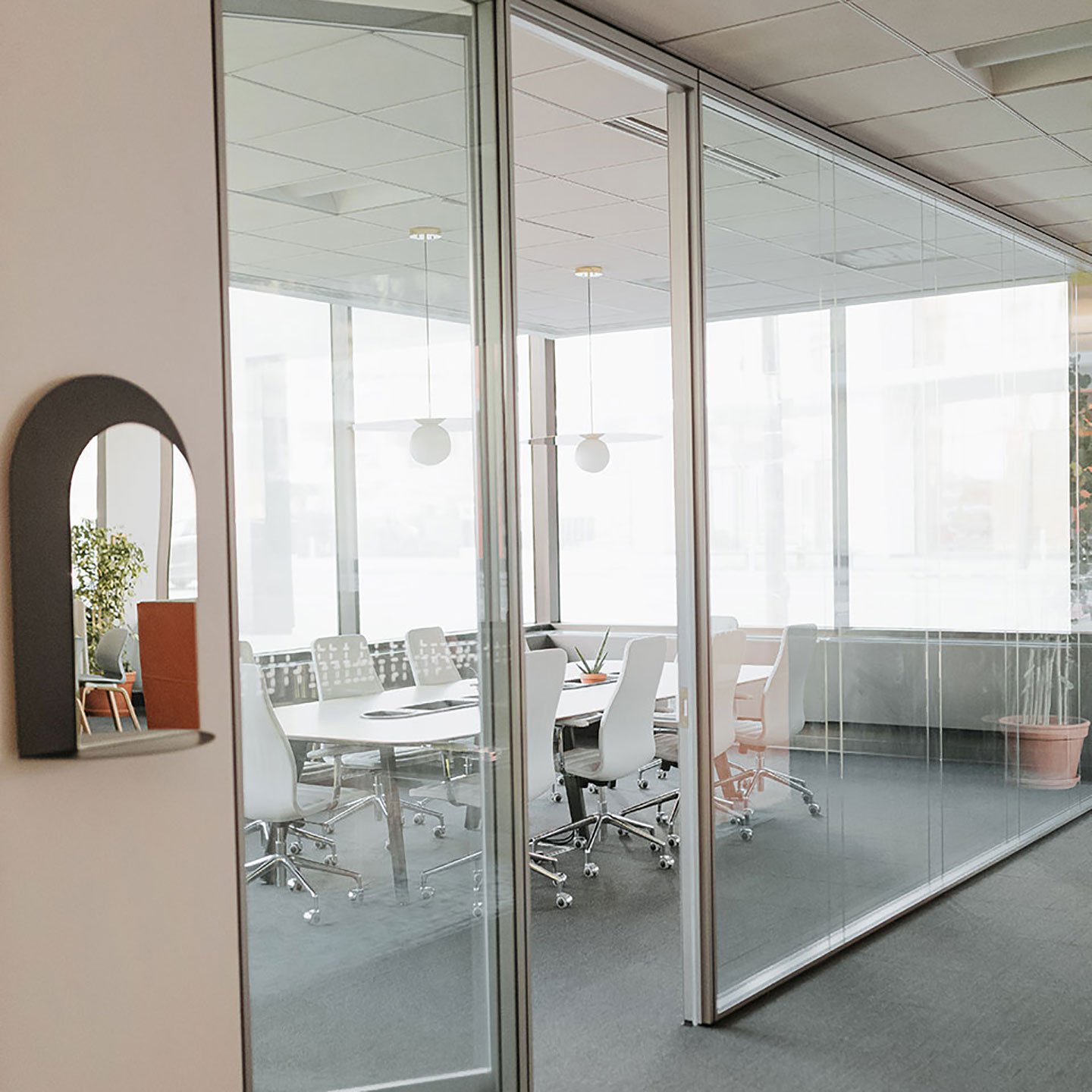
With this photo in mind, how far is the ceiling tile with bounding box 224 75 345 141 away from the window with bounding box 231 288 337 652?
0.32 meters

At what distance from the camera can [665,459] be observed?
1020cm

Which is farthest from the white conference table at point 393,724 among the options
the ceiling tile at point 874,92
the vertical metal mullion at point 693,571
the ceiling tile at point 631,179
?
the ceiling tile at point 631,179

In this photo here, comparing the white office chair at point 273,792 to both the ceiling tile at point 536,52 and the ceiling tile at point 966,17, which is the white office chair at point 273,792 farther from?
the ceiling tile at point 966,17

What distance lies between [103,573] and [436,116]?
4.75 feet

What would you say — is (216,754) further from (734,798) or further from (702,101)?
(702,101)

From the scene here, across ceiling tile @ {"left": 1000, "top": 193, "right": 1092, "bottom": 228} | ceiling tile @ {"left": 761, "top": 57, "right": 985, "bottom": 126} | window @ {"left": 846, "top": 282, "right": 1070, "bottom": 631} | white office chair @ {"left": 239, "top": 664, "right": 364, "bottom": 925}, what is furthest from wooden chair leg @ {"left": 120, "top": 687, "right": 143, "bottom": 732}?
ceiling tile @ {"left": 1000, "top": 193, "right": 1092, "bottom": 228}

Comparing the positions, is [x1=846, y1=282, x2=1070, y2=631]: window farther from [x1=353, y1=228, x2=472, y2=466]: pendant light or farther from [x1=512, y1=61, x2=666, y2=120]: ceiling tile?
[x1=353, y1=228, x2=472, y2=466]: pendant light

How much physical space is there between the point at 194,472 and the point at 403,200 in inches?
37.3

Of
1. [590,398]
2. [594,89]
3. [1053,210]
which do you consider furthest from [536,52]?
[590,398]

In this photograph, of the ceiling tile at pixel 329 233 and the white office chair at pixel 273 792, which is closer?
the white office chair at pixel 273 792

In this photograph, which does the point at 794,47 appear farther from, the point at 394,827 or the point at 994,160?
the point at 394,827

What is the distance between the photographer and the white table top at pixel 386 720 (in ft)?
9.63

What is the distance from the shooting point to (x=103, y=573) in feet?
8.20

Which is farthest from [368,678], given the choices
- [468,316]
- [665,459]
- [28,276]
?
→ [665,459]
